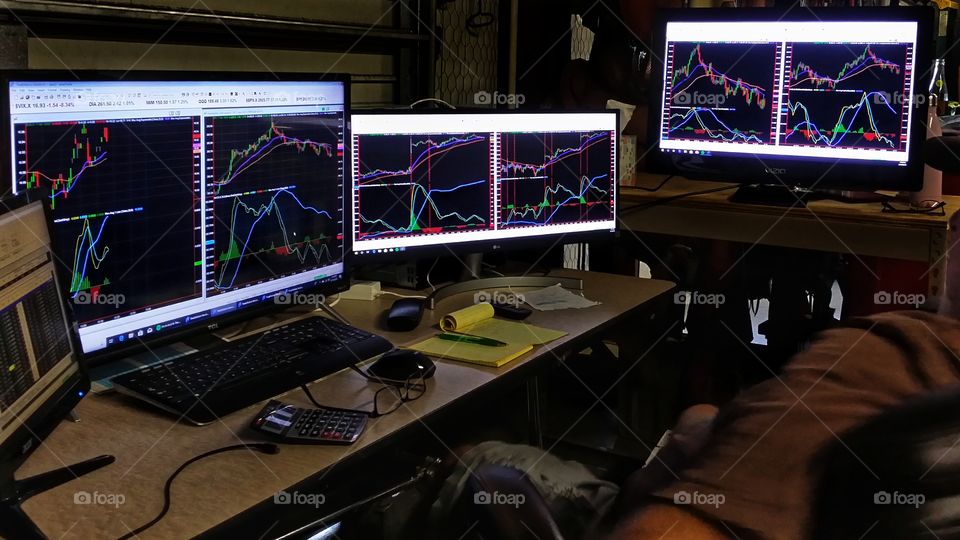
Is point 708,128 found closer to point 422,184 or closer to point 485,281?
point 485,281

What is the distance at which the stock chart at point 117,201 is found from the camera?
4.53ft

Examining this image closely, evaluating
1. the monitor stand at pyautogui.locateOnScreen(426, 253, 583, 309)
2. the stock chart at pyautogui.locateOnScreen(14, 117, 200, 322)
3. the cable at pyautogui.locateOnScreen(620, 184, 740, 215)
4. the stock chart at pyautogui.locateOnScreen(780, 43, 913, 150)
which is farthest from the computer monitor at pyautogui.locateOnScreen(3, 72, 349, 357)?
the stock chart at pyautogui.locateOnScreen(780, 43, 913, 150)

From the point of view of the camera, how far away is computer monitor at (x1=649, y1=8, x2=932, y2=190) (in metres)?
2.54

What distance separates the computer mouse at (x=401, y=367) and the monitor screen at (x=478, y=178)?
506 millimetres

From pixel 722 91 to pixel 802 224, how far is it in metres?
0.48

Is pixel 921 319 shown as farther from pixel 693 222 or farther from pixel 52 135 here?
pixel 693 222

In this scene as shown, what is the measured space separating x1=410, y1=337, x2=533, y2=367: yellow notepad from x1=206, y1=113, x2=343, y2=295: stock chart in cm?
31

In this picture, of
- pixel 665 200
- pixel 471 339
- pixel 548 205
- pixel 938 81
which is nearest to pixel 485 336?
pixel 471 339

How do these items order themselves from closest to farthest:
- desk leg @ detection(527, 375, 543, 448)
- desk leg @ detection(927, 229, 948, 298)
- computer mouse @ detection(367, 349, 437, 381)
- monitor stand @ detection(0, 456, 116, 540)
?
monitor stand @ detection(0, 456, 116, 540), computer mouse @ detection(367, 349, 437, 381), desk leg @ detection(927, 229, 948, 298), desk leg @ detection(527, 375, 543, 448)

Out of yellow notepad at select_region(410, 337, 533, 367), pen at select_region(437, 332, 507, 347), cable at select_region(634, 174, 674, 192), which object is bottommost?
yellow notepad at select_region(410, 337, 533, 367)

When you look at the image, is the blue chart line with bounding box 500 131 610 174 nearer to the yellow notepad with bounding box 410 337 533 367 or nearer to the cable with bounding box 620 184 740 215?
the cable with bounding box 620 184 740 215

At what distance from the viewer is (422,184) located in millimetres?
2141

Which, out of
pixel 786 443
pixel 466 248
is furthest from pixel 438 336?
pixel 786 443

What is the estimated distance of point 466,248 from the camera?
2.23 meters
